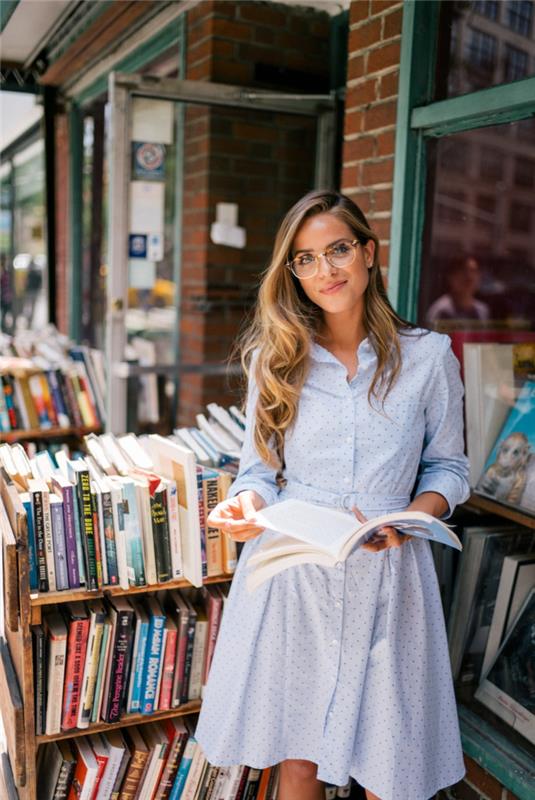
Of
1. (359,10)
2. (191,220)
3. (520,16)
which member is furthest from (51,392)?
(520,16)

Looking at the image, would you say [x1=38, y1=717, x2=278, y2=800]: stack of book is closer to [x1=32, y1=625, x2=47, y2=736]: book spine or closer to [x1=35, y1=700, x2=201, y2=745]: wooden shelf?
[x1=35, y1=700, x2=201, y2=745]: wooden shelf

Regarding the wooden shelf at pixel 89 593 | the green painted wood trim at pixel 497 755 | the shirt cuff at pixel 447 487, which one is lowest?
the green painted wood trim at pixel 497 755

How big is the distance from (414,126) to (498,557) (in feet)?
4.21

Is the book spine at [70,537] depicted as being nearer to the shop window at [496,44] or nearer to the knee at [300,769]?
the knee at [300,769]

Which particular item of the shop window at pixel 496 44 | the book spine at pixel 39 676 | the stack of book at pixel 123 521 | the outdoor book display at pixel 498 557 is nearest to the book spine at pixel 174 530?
the stack of book at pixel 123 521

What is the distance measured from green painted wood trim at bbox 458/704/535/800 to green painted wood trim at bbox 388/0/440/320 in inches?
46.9

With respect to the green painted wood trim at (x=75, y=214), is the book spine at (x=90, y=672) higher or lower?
lower

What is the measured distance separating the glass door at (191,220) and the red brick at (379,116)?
123 cm

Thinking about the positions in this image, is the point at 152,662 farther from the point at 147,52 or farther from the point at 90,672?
the point at 147,52

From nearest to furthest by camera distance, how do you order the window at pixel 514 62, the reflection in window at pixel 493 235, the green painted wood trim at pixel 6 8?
the green painted wood trim at pixel 6 8 < the window at pixel 514 62 < the reflection in window at pixel 493 235

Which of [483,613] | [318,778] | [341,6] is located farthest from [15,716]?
[341,6]

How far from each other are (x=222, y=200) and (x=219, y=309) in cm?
58

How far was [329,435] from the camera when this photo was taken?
5.46ft

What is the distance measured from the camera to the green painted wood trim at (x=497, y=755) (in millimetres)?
1879
